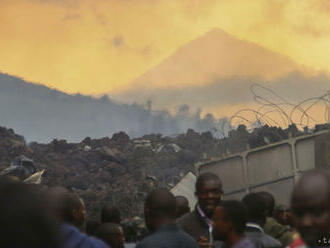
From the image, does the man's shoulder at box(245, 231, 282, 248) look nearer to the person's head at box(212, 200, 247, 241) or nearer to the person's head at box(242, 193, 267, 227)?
the person's head at box(212, 200, 247, 241)

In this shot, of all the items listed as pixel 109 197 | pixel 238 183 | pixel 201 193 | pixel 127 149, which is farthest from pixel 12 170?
pixel 201 193

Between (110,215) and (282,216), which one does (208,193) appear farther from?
(282,216)

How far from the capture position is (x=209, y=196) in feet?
20.4

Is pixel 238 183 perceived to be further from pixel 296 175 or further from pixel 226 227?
pixel 226 227

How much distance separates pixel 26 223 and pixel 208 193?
4778 mm

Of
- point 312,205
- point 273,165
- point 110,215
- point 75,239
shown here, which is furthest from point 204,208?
point 273,165

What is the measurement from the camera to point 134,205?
1802 inches

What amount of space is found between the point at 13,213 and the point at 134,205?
4451cm

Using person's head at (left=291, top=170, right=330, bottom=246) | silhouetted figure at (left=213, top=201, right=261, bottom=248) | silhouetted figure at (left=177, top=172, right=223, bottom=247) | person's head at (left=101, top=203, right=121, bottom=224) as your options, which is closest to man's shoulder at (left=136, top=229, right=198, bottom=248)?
silhouetted figure at (left=213, top=201, right=261, bottom=248)

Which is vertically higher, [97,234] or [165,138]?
[165,138]

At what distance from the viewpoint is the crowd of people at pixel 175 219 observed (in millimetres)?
1510

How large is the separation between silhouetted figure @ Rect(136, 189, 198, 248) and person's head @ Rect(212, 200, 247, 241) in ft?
1.76

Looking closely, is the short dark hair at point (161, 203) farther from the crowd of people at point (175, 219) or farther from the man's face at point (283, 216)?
the man's face at point (283, 216)

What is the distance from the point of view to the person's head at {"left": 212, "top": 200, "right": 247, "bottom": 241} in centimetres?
423
